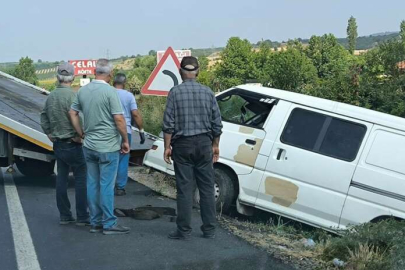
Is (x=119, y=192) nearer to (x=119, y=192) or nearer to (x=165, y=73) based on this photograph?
(x=119, y=192)

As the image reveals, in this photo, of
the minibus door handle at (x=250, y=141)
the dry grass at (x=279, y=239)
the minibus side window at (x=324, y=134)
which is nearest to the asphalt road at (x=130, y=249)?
the dry grass at (x=279, y=239)

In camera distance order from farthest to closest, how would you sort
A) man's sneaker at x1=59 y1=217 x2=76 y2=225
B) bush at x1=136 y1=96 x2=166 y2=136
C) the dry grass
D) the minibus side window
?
bush at x1=136 y1=96 x2=166 y2=136
the minibus side window
man's sneaker at x1=59 y1=217 x2=76 y2=225
the dry grass

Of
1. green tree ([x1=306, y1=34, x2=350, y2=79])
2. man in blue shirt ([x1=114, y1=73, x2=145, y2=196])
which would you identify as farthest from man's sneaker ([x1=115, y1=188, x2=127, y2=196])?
green tree ([x1=306, y1=34, x2=350, y2=79])

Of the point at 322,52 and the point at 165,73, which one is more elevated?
the point at 165,73

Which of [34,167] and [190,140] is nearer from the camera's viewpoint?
[190,140]

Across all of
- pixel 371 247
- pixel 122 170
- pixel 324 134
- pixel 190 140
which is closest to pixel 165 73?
pixel 122 170

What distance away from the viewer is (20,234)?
6.18 m

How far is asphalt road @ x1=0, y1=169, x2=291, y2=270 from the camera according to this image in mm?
5168

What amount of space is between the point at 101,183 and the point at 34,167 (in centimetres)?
415

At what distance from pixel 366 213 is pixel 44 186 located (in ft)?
16.9

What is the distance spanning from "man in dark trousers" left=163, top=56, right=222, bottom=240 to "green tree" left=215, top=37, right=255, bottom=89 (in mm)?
29208

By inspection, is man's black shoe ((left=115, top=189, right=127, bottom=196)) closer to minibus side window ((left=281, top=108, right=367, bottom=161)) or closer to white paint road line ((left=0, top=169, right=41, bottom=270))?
white paint road line ((left=0, top=169, right=41, bottom=270))

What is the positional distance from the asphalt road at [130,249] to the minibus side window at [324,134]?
1.68m

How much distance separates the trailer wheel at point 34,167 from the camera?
9.58 m
